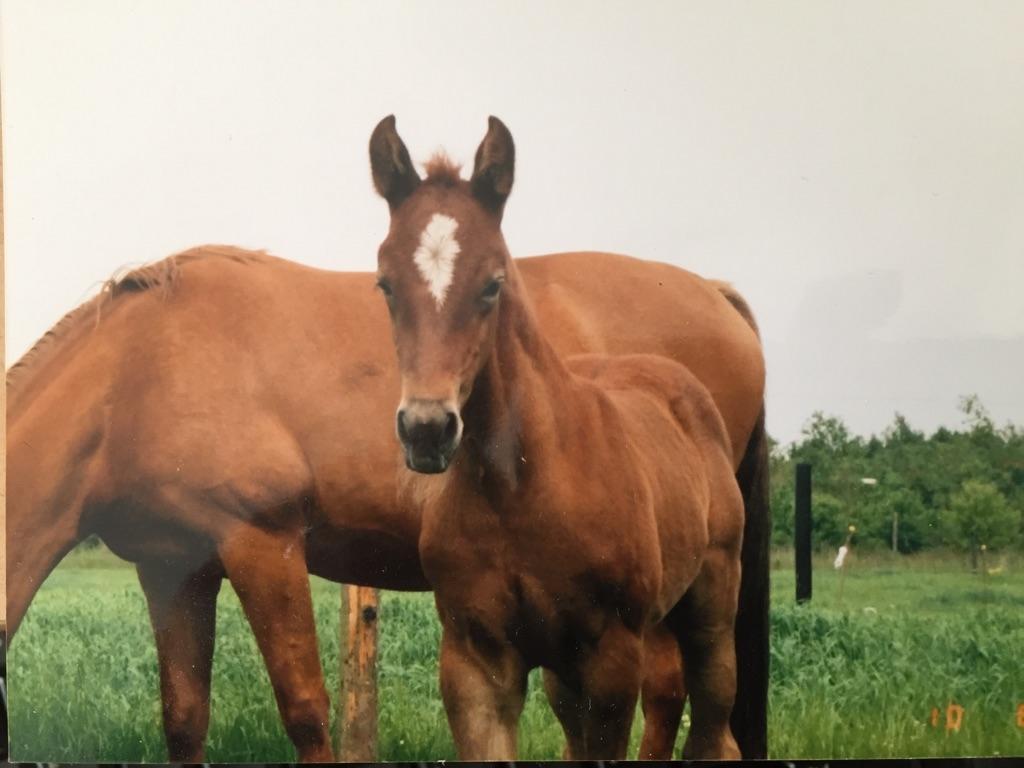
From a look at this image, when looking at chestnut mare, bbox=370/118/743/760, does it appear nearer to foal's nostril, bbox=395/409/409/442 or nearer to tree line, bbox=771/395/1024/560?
foal's nostril, bbox=395/409/409/442

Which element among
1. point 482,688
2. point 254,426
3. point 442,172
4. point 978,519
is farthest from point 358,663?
point 978,519

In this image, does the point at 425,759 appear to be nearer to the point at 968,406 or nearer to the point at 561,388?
the point at 561,388

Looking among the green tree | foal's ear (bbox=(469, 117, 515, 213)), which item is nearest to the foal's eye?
foal's ear (bbox=(469, 117, 515, 213))

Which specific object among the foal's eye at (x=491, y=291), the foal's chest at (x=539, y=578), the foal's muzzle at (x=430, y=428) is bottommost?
the foal's chest at (x=539, y=578)

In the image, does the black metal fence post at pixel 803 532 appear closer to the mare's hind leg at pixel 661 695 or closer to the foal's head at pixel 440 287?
the mare's hind leg at pixel 661 695

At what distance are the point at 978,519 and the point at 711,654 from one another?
83 centimetres

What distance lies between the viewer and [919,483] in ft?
11.5

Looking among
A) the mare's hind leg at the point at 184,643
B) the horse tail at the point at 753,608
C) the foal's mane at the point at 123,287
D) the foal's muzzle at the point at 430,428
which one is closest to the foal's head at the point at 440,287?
the foal's muzzle at the point at 430,428

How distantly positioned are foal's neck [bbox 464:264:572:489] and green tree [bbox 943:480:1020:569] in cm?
112

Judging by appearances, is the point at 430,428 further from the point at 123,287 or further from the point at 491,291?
the point at 123,287

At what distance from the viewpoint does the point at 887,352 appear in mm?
3529

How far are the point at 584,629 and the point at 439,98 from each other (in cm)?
154

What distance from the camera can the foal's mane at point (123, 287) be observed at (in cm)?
369

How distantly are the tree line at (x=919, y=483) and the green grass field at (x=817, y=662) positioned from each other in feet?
0.25
